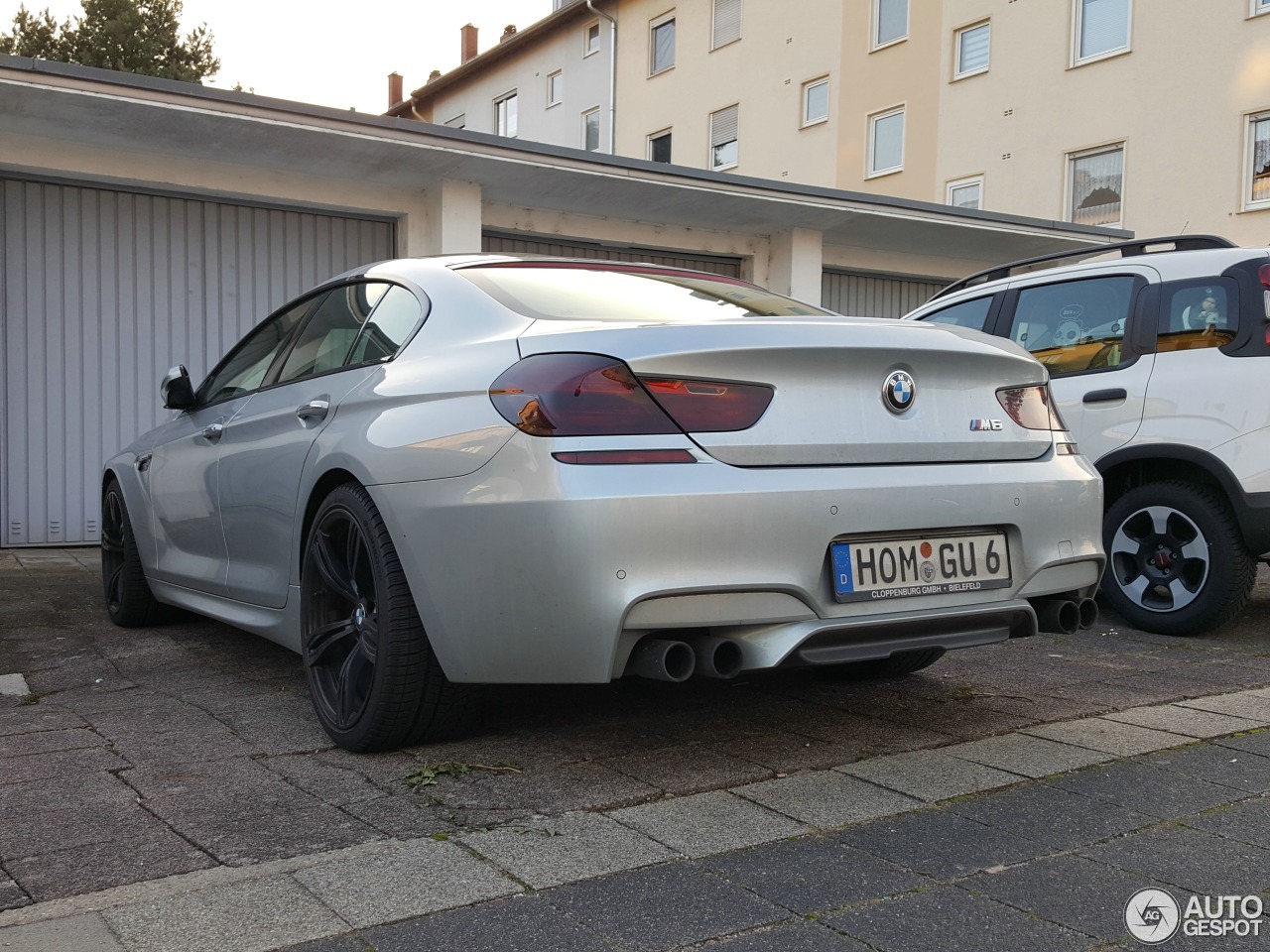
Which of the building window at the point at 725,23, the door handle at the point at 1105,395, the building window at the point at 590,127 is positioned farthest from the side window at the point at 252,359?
the building window at the point at 590,127

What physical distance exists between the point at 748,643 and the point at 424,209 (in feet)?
26.8

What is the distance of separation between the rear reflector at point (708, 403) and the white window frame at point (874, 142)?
76.7 feet

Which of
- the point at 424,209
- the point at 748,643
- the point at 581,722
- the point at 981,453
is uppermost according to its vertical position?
the point at 424,209

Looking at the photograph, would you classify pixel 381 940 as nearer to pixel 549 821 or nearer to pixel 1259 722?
pixel 549 821

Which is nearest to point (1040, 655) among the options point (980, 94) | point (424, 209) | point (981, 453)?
point (981, 453)

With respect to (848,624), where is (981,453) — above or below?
above

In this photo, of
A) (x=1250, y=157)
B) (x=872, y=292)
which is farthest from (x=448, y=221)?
(x=1250, y=157)

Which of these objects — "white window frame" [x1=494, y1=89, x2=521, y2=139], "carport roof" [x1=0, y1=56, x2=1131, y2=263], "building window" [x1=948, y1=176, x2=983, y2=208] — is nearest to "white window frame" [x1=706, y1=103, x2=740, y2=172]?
"building window" [x1=948, y1=176, x2=983, y2=208]

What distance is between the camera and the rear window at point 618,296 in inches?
130

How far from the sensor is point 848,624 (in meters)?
2.94

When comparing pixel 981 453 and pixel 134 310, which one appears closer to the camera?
pixel 981 453

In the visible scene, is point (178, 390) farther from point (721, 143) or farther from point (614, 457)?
point (721, 143)

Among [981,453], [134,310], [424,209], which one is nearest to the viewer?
[981,453]

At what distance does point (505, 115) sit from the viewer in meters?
36.9
